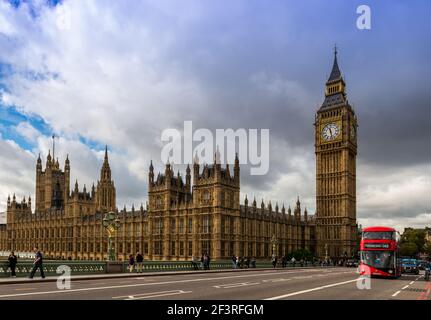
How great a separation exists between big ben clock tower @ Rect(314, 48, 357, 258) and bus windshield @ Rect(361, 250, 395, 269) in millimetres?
64136

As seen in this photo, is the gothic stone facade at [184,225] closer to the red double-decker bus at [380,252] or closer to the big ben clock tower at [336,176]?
the big ben clock tower at [336,176]

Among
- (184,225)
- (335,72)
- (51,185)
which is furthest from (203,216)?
(51,185)

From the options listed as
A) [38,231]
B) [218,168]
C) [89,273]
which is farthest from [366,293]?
[38,231]

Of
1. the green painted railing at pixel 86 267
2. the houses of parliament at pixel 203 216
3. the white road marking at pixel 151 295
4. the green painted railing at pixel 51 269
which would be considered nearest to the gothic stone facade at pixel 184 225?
the houses of parliament at pixel 203 216

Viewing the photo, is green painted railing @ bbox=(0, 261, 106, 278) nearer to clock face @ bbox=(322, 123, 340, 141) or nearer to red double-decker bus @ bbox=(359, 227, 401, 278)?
red double-decker bus @ bbox=(359, 227, 401, 278)

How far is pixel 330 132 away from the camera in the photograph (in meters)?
106

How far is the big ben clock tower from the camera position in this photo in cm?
10088

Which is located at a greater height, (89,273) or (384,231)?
(384,231)

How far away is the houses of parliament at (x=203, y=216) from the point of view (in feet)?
254

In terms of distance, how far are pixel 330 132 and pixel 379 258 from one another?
72.2 m

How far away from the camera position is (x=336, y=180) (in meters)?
104

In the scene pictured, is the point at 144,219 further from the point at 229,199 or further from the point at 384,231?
the point at 384,231

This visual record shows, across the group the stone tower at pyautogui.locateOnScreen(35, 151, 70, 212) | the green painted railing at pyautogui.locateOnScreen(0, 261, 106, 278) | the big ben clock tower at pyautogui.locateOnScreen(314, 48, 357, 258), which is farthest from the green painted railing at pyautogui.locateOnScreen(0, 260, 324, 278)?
the stone tower at pyautogui.locateOnScreen(35, 151, 70, 212)
